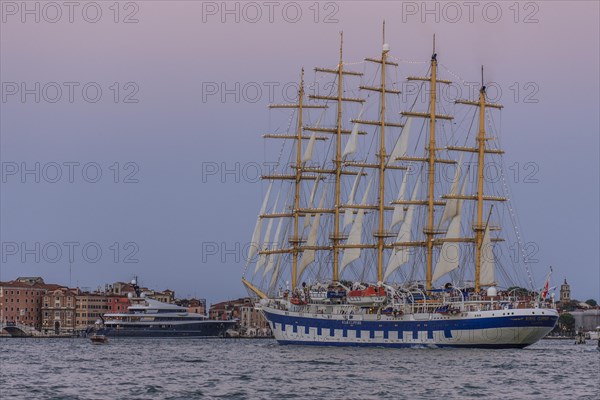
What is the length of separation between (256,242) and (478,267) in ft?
Result: 92.5

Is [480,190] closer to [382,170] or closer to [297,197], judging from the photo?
[382,170]

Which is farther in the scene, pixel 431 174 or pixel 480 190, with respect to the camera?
pixel 431 174

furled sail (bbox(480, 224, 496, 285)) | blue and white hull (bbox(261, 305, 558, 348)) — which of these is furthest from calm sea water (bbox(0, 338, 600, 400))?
furled sail (bbox(480, 224, 496, 285))

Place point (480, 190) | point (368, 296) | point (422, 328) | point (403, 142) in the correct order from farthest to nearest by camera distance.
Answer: point (403, 142), point (368, 296), point (480, 190), point (422, 328)

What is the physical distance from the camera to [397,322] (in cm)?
10300

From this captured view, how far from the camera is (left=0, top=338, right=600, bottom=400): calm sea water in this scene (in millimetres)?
58344

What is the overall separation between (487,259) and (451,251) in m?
3.61

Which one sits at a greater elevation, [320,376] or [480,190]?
[480,190]

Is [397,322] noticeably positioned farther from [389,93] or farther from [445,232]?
[389,93]

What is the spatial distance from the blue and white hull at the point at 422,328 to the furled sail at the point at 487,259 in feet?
19.2

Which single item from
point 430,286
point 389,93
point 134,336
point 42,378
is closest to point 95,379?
point 42,378

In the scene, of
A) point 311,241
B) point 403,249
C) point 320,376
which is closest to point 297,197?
point 311,241

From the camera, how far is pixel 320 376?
68938mm

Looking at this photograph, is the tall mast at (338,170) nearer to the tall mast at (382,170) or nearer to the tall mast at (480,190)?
the tall mast at (382,170)
